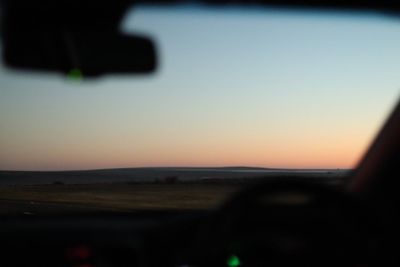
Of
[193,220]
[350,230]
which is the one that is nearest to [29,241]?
[193,220]

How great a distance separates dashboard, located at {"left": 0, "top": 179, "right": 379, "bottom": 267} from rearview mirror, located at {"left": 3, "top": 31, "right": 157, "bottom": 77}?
762mm

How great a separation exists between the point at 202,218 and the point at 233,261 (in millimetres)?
1071

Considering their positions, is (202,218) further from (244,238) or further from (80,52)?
(80,52)

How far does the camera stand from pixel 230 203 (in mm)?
2738

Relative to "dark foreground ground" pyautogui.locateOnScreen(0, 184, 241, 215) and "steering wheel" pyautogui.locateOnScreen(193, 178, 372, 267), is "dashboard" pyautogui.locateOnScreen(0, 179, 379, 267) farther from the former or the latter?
"dark foreground ground" pyautogui.locateOnScreen(0, 184, 241, 215)

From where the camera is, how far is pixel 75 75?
10.3 feet

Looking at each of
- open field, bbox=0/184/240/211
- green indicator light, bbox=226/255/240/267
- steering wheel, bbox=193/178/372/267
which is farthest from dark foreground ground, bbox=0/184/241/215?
green indicator light, bbox=226/255/240/267

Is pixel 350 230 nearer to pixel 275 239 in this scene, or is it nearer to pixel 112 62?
pixel 275 239

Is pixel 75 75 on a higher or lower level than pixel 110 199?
higher

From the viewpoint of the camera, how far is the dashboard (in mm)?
2787

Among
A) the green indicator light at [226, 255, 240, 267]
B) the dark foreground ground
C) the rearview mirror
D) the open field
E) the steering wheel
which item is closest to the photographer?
the steering wheel

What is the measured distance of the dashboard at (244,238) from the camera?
2.79 meters

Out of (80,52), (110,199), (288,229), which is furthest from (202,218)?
(110,199)

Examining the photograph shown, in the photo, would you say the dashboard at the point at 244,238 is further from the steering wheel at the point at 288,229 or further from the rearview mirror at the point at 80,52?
the rearview mirror at the point at 80,52
